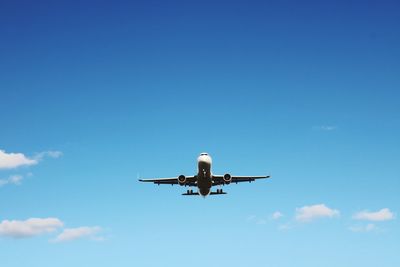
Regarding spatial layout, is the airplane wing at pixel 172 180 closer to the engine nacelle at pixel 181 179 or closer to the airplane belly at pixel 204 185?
the engine nacelle at pixel 181 179

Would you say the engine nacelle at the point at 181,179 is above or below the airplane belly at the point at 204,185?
above

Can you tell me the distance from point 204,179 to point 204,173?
1361 millimetres

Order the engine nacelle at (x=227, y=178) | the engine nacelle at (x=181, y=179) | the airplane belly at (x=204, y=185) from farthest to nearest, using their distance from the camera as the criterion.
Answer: the engine nacelle at (x=227, y=178) → the engine nacelle at (x=181, y=179) → the airplane belly at (x=204, y=185)

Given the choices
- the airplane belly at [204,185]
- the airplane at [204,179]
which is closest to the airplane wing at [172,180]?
the airplane at [204,179]

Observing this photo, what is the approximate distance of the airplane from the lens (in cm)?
5975

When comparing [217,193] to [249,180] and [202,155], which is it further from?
[202,155]

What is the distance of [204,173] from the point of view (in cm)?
6075

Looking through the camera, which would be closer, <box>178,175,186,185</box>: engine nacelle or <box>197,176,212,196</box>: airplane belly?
<box>197,176,212,196</box>: airplane belly

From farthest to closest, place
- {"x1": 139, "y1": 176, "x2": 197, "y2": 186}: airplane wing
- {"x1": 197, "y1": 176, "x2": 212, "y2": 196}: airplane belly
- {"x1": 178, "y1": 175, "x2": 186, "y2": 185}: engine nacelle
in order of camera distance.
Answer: {"x1": 139, "y1": 176, "x2": 197, "y2": 186}: airplane wing → {"x1": 178, "y1": 175, "x2": 186, "y2": 185}: engine nacelle → {"x1": 197, "y1": 176, "x2": 212, "y2": 196}: airplane belly

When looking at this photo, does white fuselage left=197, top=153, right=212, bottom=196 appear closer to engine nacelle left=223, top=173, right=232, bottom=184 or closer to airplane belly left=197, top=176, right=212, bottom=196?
airplane belly left=197, top=176, right=212, bottom=196

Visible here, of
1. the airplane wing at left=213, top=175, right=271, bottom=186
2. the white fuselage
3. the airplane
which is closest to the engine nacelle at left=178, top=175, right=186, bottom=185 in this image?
the airplane

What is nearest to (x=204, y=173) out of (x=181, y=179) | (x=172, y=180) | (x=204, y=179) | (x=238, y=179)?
(x=204, y=179)

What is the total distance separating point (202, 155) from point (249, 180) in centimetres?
1270

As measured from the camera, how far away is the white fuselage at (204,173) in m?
59.4
